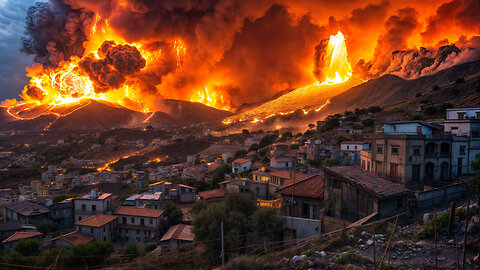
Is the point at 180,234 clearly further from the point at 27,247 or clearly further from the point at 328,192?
the point at 328,192

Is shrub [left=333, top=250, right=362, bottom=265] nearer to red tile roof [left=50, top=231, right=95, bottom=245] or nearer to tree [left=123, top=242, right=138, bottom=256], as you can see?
tree [left=123, top=242, right=138, bottom=256]

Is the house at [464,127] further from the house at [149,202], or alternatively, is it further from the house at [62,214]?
the house at [62,214]

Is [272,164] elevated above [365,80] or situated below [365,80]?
below

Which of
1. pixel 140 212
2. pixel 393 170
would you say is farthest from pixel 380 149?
pixel 140 212

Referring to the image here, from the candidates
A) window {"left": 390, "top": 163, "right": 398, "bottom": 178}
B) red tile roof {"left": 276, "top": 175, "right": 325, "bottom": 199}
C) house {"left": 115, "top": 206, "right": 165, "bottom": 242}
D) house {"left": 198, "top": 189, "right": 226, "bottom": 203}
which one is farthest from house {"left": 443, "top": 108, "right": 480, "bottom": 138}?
house {"left": 115, "top": 206, "right": 165, "bottom": 242}

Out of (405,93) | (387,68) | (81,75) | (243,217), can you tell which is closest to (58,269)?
(243,217)

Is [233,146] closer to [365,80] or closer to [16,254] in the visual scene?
[16,254]

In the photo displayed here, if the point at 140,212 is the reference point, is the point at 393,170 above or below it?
above

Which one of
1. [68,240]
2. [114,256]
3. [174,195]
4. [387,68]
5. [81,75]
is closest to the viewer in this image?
[114,256]
